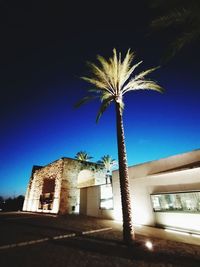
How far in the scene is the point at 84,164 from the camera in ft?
74.0

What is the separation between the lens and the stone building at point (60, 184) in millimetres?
19391

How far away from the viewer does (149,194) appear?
11672 mm

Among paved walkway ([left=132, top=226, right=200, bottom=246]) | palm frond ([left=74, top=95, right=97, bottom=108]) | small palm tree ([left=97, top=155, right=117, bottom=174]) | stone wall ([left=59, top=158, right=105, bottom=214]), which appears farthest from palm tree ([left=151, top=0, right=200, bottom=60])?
small palm tree ([left=97, top=155, right=117, bottom=174])

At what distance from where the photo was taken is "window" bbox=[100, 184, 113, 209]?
1533 cm

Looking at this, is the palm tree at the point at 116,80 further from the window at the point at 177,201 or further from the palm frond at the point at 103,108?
the window at the point at 177,201

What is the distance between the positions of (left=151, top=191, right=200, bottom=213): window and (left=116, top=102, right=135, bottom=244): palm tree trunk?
14.4 ft

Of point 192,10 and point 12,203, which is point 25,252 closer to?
point 192,10

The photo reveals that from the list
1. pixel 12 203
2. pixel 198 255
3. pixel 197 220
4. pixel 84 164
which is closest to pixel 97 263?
pixel 198 255

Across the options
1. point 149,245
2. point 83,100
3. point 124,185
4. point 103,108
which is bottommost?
point 149,245

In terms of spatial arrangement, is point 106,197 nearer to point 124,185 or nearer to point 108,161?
point 124,185

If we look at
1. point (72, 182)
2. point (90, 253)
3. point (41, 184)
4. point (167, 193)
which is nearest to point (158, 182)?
point (167, 193)

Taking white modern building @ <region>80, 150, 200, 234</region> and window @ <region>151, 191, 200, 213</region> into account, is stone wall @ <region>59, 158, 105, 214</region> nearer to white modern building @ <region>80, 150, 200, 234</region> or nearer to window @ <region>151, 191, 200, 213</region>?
white modern building @ <region>80, 150, 200, 234</region>

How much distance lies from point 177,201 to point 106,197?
7396 millimetres

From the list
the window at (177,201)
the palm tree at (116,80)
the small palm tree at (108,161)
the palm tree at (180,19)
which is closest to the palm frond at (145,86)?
the palm tree at (116,80)
